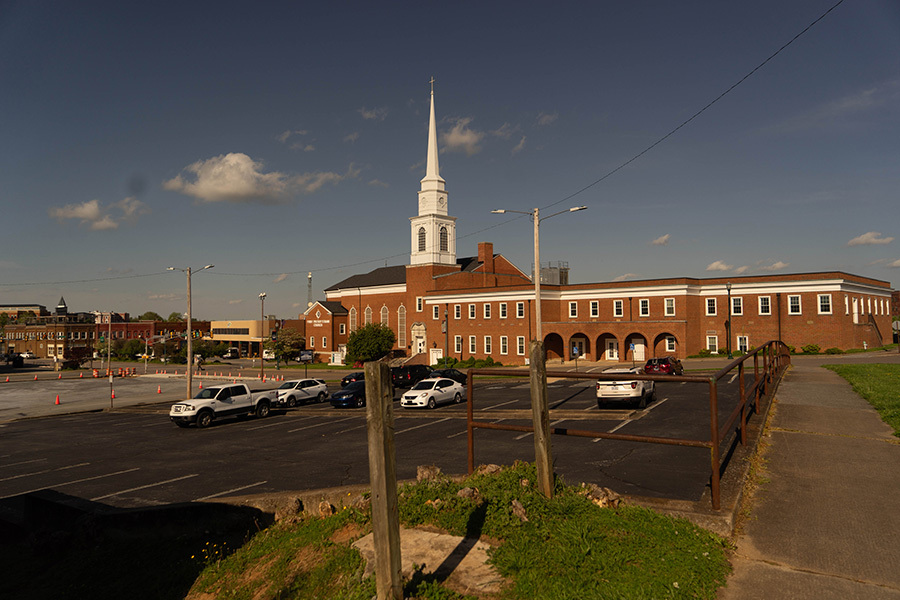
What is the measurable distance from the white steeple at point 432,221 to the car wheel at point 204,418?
164ft

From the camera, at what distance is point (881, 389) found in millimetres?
17953

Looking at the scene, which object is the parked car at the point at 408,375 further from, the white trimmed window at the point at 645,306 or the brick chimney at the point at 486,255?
the brick chimney at the point at 486,255

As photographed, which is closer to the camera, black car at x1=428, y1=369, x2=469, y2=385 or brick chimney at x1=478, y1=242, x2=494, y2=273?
black car at x1=428, y1=369, x2=469, y2=385

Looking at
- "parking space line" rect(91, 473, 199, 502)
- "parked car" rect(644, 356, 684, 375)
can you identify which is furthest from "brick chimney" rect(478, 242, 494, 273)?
"parking space line" rect(91, 473, 199, 502)

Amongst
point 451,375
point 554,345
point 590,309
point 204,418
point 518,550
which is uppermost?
point 590,309

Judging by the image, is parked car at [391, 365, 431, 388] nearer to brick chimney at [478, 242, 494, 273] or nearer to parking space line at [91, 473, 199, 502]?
parking space line at [91, 473, 199, 502]

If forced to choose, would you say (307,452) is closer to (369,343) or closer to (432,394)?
(432,394)

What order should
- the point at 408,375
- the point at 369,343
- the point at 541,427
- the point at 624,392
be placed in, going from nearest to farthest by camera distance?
the point at 541,427
the point at 624,392
the point at 408,375
the point at 369,343

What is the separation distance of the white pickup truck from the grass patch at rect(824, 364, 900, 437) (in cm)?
2508

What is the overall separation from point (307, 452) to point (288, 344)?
77.4 metres

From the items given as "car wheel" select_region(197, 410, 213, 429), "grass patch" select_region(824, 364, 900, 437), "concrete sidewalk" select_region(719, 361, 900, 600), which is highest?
"grass patch" select_region(824, 364, 900, 437)

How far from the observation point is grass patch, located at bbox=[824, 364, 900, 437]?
42.4ft

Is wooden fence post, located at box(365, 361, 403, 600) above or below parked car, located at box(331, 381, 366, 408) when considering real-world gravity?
above

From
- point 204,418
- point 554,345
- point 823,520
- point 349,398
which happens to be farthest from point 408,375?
point 823,520
